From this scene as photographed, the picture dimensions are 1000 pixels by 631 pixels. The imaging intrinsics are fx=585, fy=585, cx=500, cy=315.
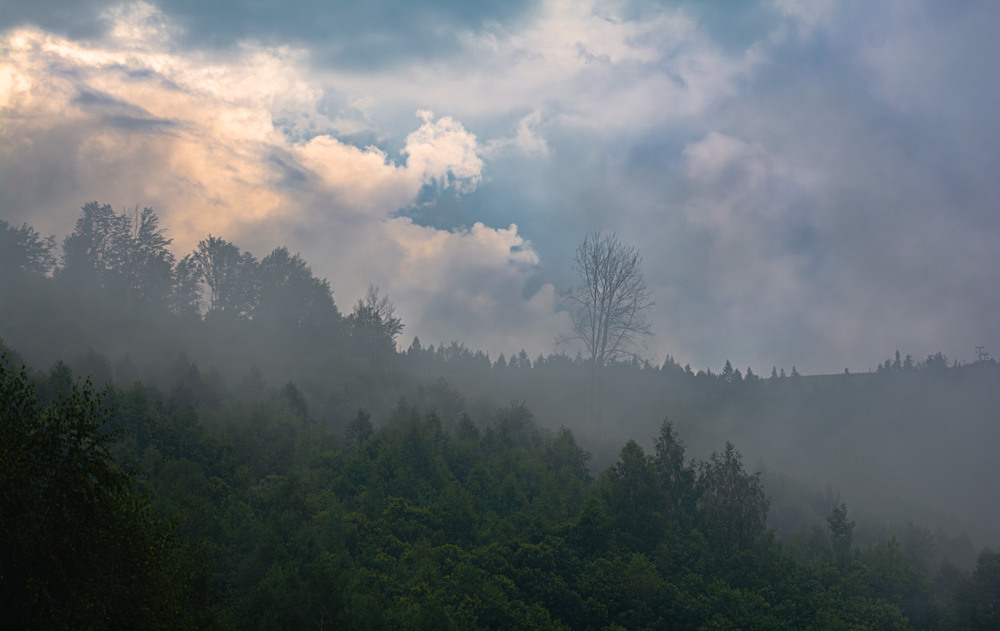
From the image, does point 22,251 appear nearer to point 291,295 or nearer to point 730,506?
point 291,295

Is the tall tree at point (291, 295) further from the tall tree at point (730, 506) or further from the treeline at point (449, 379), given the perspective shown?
the tall tree at point (730, 506)

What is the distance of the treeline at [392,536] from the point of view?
61.2ft

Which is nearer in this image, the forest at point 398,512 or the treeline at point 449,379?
the forest at point 398,512

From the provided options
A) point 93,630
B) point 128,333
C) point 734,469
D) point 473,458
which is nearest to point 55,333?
point 128,333

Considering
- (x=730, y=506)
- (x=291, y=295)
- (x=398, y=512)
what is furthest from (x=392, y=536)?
(x=291, y=295)

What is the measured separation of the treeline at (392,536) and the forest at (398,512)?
118 millimetres

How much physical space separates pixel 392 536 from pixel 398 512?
2.47 m

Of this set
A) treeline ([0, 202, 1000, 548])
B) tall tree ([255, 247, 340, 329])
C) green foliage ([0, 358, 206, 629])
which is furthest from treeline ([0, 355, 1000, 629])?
tall tree ([255, 247, 340, 329])

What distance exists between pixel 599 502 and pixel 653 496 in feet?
12.2

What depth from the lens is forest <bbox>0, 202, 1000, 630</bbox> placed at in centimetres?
1889

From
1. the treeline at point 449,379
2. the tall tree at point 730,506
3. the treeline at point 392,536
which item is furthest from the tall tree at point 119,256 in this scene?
the tall tree at point 730,506

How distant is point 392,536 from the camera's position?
3359cm

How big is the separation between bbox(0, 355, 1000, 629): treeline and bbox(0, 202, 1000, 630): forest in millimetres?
118

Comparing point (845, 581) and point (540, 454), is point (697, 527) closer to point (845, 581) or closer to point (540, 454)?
point (845, 581)
